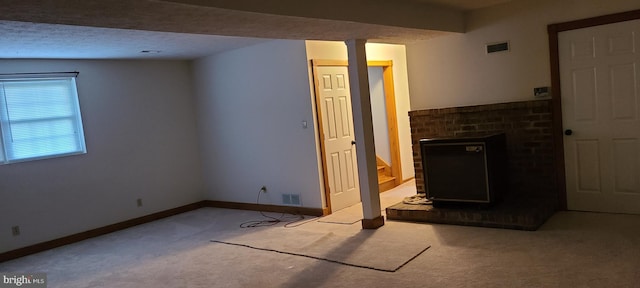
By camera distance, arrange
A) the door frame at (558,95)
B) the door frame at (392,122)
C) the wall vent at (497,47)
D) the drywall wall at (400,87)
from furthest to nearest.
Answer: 1. the door frame at (392,122)
2. the drywall wall at (400,87)
3. the wall vent at (497,47)
4. the door frame at (558,95)

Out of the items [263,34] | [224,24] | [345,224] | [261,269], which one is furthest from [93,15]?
[345,224]

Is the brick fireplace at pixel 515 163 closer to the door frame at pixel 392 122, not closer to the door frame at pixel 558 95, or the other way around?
the door frame at pixel 558 95

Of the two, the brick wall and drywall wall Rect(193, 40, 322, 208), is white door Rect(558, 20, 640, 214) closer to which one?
the brick wall

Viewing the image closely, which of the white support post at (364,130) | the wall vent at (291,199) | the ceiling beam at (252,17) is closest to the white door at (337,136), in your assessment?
the wall vent at (291,199)

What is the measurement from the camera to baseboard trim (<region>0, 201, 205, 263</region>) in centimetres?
520

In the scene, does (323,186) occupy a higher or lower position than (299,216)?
higher

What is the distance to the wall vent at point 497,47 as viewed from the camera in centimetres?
484

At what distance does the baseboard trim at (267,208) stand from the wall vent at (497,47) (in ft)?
8.58

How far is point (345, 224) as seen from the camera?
5051mm

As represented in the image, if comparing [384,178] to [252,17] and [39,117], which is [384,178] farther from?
[39,117]

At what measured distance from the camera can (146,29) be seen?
3.29 meters

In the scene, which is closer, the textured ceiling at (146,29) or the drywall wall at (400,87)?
the textured ceiling at (146,29)

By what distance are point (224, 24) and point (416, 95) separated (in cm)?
289

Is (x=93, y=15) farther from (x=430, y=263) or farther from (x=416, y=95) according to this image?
(x=416, y=95)
